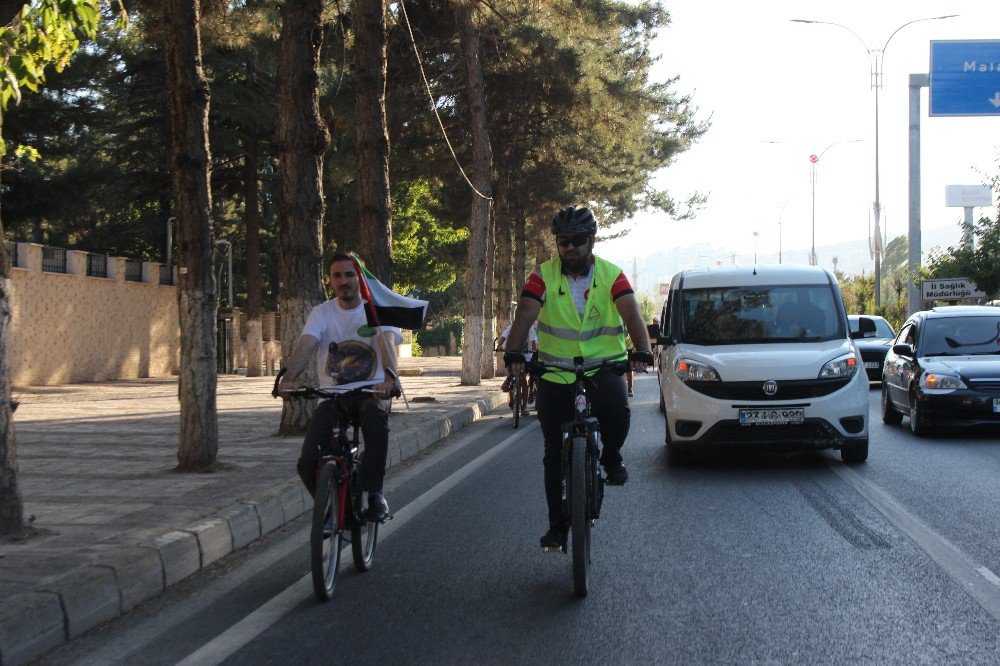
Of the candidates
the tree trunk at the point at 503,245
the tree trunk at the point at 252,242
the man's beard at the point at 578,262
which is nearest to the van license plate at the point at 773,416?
the man's beard at the point at 578,262

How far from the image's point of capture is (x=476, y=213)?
30.0 meters

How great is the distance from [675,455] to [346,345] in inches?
254

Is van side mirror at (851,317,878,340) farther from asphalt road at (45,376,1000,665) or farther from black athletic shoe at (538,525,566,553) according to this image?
black athletic shoe at (538,525,566,553)

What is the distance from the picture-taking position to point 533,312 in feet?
22.3

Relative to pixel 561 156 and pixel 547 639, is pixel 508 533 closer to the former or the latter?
pixel 547 639

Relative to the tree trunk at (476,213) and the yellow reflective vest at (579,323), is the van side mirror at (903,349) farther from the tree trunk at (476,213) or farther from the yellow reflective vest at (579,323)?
the tree trunk at (476,213)

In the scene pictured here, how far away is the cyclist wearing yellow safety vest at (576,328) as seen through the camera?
6.72 m

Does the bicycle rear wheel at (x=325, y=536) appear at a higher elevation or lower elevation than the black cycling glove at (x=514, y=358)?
lower

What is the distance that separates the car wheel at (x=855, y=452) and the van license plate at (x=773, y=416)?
79 centimetres

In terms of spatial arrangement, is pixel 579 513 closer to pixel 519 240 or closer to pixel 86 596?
pixel 86 596

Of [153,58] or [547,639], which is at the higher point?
[153,58]

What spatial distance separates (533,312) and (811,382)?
5.29m

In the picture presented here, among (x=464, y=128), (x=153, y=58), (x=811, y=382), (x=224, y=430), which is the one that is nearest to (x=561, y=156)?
(x=464, y=128)

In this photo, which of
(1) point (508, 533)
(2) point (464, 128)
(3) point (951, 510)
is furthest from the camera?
(2) point (464, 128)
